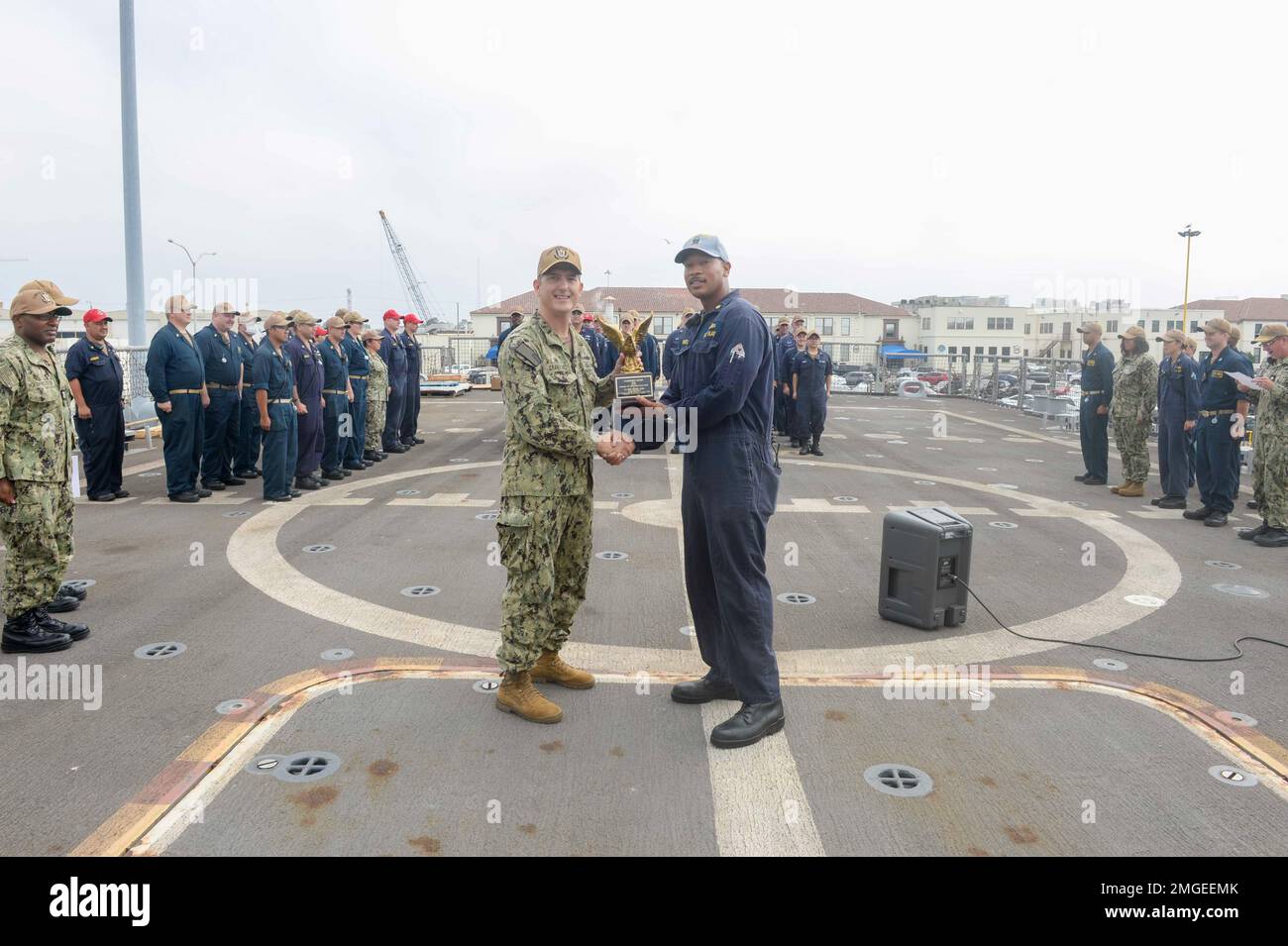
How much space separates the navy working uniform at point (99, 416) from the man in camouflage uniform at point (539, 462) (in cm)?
681

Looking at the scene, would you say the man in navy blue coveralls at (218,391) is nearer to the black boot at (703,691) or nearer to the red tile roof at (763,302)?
the black boot at (703,691)

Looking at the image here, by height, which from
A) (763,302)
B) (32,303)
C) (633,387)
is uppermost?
(763,302)

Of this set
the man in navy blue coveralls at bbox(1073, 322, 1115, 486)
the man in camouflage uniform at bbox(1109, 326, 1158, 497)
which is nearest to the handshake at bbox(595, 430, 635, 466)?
the man in camouflage uniform at bbox(1109, 326, 1158, 497)

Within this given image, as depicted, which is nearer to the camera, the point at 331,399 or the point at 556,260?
the point at 556,260

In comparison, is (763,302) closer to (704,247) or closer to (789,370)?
(789,370)

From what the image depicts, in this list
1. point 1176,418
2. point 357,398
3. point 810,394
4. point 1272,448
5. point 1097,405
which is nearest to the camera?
point 1272,448

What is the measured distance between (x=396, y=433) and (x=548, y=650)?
31.6ft

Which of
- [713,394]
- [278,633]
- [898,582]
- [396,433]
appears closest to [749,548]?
[713,394]

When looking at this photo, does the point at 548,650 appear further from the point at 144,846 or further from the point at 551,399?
the point at 144,846

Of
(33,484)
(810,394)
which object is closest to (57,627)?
(33,484)

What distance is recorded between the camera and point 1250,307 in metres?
82.2

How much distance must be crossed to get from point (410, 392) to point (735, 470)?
10975 mm

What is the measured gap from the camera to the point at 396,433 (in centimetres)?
1302

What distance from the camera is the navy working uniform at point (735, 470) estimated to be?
3533mm
